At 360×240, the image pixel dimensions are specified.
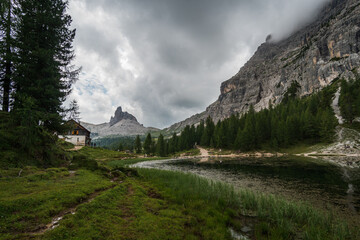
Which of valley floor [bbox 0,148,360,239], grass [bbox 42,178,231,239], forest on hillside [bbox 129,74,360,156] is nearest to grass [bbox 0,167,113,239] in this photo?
valley floor [bbox 0,148,360,239]

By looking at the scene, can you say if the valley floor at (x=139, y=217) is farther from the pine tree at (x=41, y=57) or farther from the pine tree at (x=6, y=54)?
the pine tree at (x=6, y=54)

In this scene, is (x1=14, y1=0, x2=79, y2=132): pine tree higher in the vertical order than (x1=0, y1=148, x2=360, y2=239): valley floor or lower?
higher

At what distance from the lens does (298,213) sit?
30.3 ft

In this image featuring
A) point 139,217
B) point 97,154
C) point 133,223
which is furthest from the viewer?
point 97,154

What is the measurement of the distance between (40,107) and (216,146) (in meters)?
80.6

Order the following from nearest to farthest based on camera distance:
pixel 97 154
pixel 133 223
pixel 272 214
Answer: pixel 133 223, pixel 272 214, pixel 97 154

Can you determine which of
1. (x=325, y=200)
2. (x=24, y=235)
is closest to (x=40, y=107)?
(x=24, y=235)

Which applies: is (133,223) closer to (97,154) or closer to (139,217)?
(139,217)

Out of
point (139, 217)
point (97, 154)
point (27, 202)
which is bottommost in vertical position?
point (97, 154)

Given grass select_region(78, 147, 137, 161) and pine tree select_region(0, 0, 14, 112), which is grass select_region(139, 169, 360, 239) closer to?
pine tree select_region(0, 0, 14, 112)

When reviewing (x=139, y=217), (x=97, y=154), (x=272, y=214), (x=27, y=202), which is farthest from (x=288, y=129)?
(x=27, y=202)

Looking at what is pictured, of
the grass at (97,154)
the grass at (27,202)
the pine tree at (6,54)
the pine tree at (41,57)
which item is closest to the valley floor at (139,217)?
the grass at (27,202)

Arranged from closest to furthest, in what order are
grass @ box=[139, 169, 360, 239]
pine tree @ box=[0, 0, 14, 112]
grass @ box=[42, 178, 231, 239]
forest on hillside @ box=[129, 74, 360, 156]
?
grass @ box=[42, 178, 231, 239] < grass @ box=[139, 169, 360, 239] < pine tree @ box=[0, 0, 14, 112] < forest on hillside @ box=[129, 74, 360, 156]

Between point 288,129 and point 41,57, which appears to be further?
point 288,129
